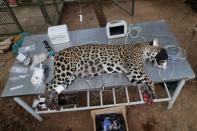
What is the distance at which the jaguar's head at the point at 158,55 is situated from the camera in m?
2.31

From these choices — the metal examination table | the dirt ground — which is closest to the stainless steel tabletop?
the metal examination table

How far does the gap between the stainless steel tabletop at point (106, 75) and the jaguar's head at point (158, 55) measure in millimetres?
64

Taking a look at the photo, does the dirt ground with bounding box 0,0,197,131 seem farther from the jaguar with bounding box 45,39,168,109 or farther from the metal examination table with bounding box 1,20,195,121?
the jaguar with bounding box 45,39,168,109

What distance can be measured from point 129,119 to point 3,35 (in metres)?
3.10

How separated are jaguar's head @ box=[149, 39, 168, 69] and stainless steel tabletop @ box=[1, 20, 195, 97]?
6cm

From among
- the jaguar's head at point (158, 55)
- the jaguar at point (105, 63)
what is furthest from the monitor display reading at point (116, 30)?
the jaguar's head at point (158, 55)

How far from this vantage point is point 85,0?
16.0 ft

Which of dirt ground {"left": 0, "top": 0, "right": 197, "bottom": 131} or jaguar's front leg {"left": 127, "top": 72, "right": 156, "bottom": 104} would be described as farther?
dirt ground {"left": 0, "top": 0, "right": 197, "bottom": 131}

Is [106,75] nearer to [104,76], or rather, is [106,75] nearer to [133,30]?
[104,76]

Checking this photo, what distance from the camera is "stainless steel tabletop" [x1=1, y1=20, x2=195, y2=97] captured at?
7.57 feet

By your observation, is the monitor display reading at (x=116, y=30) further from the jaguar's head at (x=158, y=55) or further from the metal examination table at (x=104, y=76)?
the jaguar's head at (x=158, y=55)

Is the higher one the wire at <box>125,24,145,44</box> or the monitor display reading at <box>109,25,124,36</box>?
the monitor display reading at <box>109,25,124,36</box>

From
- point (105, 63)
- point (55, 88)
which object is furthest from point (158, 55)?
point (55, 88)

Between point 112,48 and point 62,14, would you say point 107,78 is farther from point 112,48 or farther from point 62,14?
point 62,14
